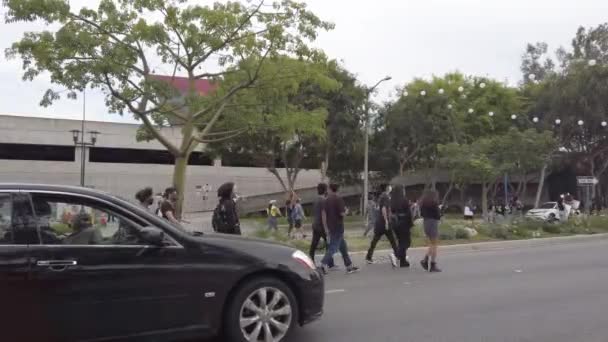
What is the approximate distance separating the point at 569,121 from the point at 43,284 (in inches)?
1491

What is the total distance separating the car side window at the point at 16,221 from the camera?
4.55 m

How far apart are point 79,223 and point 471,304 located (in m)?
5.04

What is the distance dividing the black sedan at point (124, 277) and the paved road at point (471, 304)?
86 cm

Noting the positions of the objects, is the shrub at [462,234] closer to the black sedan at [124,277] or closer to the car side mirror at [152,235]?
the black sedan at [124,277]

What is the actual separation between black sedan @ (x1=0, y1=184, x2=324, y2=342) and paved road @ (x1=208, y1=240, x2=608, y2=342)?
0.86m

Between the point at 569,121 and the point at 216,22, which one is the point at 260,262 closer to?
the point at 216,22

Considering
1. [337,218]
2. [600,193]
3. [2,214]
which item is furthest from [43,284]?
[600,193]

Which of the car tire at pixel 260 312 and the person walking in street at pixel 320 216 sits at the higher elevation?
the person walking in street at pixel 320 216

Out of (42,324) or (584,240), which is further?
(584,240)

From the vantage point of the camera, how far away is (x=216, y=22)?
1338 cm

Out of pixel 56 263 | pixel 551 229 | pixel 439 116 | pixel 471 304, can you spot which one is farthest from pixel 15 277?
pixel 439 116

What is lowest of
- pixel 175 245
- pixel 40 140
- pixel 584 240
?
pixel 584 240

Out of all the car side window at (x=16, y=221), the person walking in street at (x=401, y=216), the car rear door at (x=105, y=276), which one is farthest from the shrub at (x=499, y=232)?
the car side window at (x=16, y=221)

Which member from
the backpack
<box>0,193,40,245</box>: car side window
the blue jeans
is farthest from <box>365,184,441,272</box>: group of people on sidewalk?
<box>0,193,40,245</box>: car side window
